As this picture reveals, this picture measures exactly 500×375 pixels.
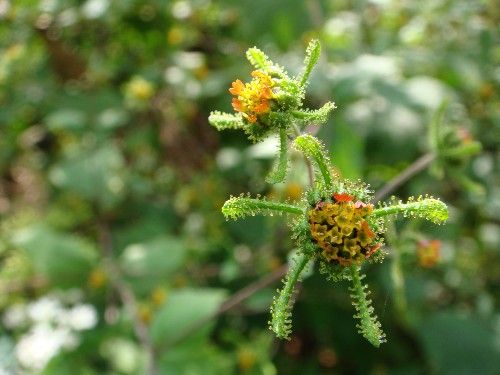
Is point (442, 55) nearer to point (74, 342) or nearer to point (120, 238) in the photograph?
point (120, 238)

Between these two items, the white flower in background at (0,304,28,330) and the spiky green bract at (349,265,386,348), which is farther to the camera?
the white flower in background at (0,304,28,330)

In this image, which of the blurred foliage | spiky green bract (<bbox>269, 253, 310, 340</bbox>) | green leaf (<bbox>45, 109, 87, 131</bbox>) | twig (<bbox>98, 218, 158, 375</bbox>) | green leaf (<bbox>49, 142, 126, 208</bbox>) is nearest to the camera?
spiky green bract (<bbox>269, 253, 310, 340</bbox>)

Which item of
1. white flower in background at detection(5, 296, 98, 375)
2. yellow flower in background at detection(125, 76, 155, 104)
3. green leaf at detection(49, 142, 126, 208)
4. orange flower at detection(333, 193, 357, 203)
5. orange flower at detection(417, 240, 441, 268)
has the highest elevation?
yellow flower in background at detection(125, 76, 155, 104)

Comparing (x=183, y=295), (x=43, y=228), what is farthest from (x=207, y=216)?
(x=43, y=228)

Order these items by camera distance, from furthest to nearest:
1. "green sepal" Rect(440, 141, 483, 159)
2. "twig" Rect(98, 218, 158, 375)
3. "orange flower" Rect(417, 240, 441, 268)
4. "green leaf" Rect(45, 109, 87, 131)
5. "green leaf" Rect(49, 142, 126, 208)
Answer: "green leaf" Rect(49, 142, 126, 208) < "green leaf" Rect(45, 109, 87, 131) < "twig" Rect(98, 218, 158, 375) < "orange flower" Rect(417, 240, 441, 268) < "green sepal" Rect(440, 141, 483, 159)

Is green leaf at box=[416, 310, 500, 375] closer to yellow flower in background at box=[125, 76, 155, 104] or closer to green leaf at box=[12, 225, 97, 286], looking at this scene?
green leaf at box=[12, 225, 97, 286]

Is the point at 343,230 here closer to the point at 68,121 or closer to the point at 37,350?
the point at 37,350

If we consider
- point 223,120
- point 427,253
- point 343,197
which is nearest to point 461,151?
point 427,253

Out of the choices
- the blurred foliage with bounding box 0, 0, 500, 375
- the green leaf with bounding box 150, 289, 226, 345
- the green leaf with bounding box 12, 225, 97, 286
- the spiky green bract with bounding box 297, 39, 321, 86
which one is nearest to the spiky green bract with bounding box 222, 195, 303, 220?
the spiky green bract with bounding box 297, 39, 321, 86
